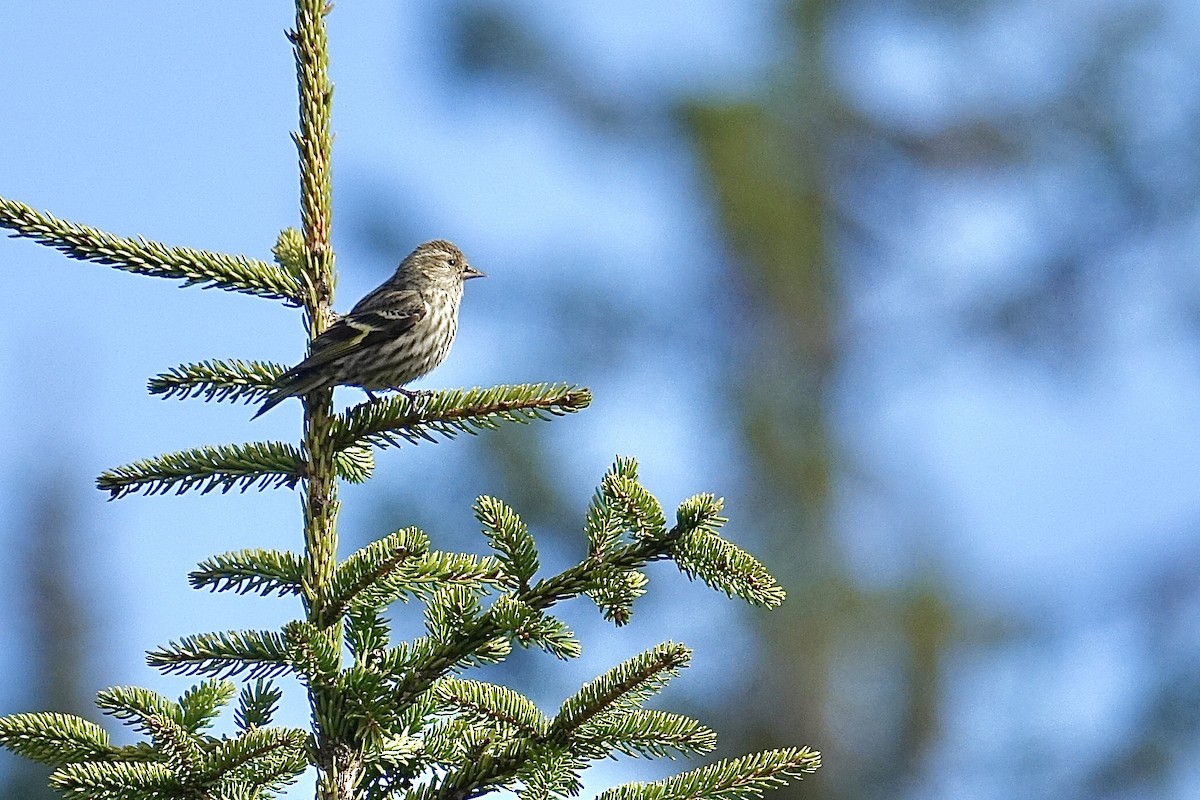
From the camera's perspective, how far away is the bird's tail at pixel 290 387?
283cm

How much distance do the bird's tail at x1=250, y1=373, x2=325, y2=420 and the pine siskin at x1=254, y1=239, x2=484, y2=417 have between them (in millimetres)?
403

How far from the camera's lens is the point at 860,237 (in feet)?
61.3

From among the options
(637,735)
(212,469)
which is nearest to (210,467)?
(212,469)

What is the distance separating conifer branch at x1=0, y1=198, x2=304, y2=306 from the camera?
2.68m

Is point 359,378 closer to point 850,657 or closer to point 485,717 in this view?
point 485,717

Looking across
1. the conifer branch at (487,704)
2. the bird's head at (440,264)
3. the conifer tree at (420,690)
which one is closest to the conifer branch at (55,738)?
the conifer tree at (420,690)

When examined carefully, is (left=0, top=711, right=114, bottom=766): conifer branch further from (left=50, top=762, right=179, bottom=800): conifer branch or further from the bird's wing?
the bird's wing

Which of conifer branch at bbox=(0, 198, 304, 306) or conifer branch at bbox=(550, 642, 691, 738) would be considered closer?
conifer branch at bbox=(550, 642, 691, 738)

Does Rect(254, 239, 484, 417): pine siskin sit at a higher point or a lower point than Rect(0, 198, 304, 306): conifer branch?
higher

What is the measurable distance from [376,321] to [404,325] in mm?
316

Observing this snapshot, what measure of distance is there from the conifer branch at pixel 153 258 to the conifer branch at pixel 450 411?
286 mm

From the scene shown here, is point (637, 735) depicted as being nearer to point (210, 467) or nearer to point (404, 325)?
point (210, 467)

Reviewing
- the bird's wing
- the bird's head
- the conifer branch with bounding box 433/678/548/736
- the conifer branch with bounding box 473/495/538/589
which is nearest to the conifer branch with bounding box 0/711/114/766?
the conifer branch with bounding box 433/678/548/736

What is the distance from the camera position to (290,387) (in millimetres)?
2973
